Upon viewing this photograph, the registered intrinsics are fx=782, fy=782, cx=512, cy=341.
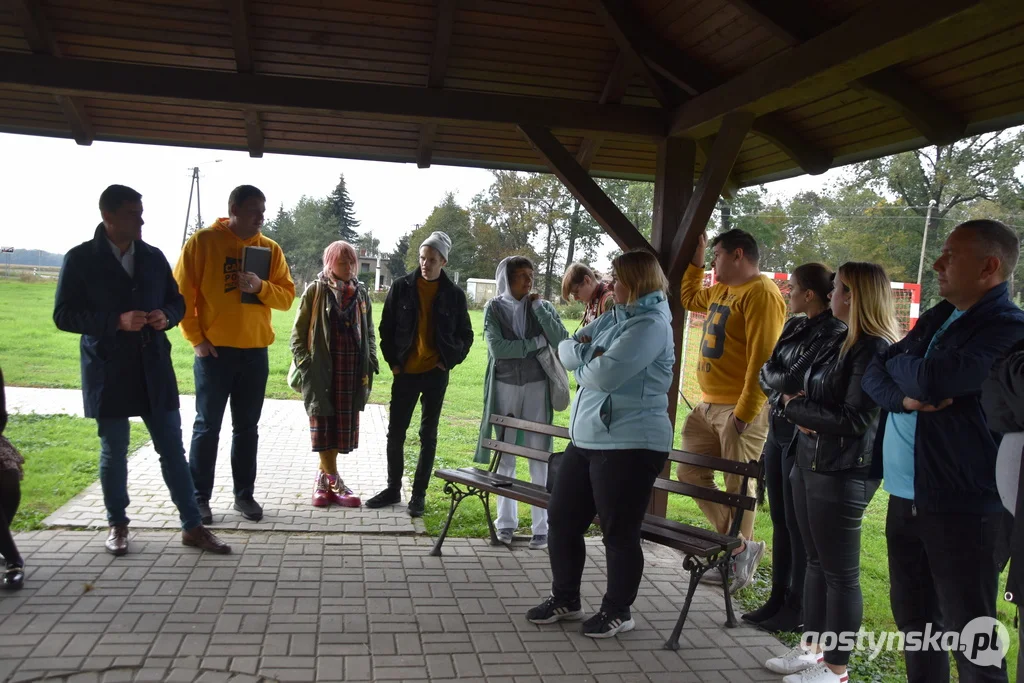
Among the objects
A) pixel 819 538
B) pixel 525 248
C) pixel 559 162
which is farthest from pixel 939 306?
pixel 525 248

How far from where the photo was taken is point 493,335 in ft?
16.7

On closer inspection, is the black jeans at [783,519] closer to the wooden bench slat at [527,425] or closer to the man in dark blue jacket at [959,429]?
the man in dark blue jacket at [959,429]

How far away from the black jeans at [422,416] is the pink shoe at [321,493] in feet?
1.67

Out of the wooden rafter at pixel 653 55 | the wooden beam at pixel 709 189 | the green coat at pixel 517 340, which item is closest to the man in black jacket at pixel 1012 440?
the wooden beam at pixel 709 189

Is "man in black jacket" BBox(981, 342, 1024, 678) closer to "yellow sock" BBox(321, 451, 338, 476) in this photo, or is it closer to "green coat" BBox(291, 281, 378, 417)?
"green coat" BBox(291, 281, 378, 417)

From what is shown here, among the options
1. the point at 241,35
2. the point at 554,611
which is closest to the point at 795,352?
the point at 554,611

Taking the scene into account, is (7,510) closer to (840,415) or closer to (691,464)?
(691,464)

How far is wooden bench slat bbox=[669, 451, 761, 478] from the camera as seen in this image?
4.00m

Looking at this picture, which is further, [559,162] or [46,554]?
[559,162]

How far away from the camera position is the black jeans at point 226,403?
4.98 meters

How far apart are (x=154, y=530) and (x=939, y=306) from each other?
4508 mm

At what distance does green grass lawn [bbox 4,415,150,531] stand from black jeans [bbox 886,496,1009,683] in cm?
475

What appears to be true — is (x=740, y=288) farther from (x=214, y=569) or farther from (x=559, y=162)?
(x=214, y=569)

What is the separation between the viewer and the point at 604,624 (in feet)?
12.3
